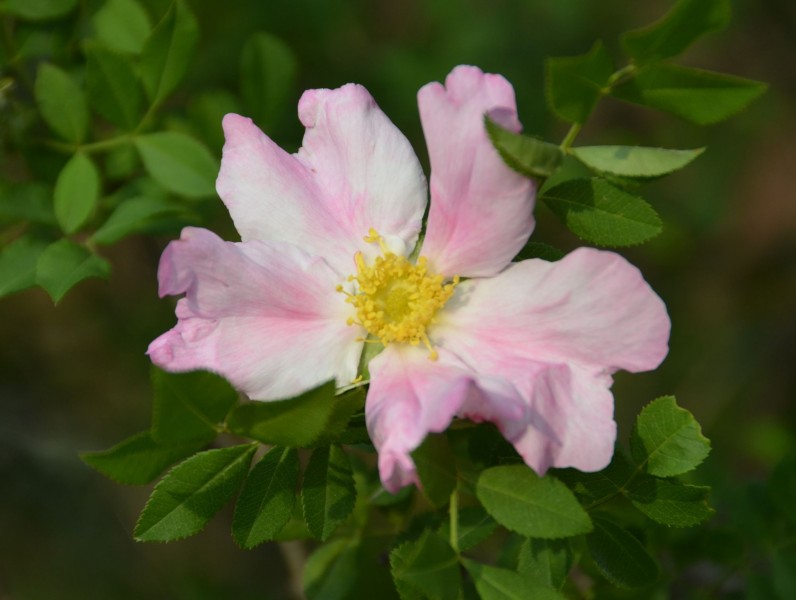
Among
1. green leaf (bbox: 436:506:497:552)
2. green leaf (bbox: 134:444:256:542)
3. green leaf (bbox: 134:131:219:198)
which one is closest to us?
green leaf (bbox: 134:444:256:542)

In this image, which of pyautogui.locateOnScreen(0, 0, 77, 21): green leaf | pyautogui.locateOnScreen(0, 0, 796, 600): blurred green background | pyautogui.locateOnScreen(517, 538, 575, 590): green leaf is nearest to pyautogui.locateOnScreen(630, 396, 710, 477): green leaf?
pyautogui.locateOnScreen(517, 538, 575, 590): green leaf

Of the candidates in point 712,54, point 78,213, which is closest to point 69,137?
point 78,213

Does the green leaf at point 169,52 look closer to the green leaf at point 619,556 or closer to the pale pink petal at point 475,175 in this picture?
the pale pink petal at point 475,175

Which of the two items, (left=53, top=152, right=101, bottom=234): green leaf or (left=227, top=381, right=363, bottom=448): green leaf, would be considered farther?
(left=53, top=152, right=101, bottom=234): green leaf

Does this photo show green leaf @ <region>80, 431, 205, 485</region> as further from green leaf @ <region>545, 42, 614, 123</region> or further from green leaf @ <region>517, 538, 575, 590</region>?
green leaf @ <region>545, 42, 614, 123</region>

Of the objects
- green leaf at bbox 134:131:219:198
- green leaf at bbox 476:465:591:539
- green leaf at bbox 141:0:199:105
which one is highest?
green leaf at bbox 141:0:199:105

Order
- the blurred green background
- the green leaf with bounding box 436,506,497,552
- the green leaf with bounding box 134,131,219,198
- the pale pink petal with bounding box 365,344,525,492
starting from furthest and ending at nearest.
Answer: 1. the blurred green background
2. the green leaf with bounding box 134,131,219,198
3. the green leaf with bounding box 436,506,497,552
4. the pale pink petal with bounding box 365,344,525,492

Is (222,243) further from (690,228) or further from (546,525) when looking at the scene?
(690,228)
